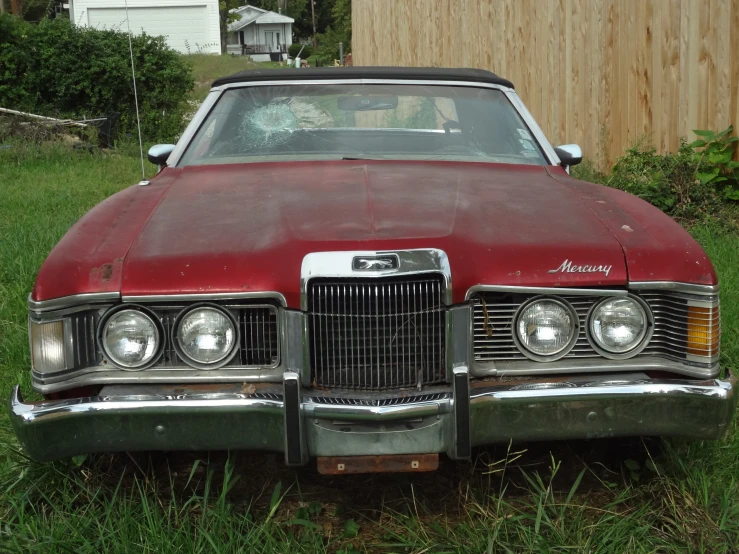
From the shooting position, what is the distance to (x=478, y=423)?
8.33 ft

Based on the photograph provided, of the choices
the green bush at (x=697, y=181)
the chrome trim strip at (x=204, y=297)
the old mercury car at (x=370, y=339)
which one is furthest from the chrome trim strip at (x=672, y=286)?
the green bush at (x=697, y=181)

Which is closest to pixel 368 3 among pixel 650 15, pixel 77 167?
pixel 77 167

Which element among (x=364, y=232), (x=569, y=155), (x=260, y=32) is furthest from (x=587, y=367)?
(x=260, y=32)

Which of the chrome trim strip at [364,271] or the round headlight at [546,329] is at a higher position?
the chrome trim strip at [364,271]

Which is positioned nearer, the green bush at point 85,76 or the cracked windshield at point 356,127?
the cracked windshield at point 356,127

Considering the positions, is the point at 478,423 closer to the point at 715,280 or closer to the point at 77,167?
the point at 715,280

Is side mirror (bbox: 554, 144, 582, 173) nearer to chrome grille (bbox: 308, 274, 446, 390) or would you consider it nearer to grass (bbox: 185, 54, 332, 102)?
chrome grille (bbox: 308, 274, 446, 390)

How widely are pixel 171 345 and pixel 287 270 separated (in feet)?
1.31

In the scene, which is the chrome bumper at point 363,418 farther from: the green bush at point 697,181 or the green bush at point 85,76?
the green bush at point 85,76

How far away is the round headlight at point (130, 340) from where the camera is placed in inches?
102

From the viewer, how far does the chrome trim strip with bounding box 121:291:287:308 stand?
2520 mm

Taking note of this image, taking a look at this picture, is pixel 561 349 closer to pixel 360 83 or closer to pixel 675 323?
pixel 675 323

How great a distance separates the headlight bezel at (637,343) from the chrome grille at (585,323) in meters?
0.01

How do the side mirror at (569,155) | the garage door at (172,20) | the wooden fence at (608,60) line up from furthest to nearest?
1. the garage door at (172,20)
2. the wooden fence at (608,60)
3. the side mirror at (569,155)
